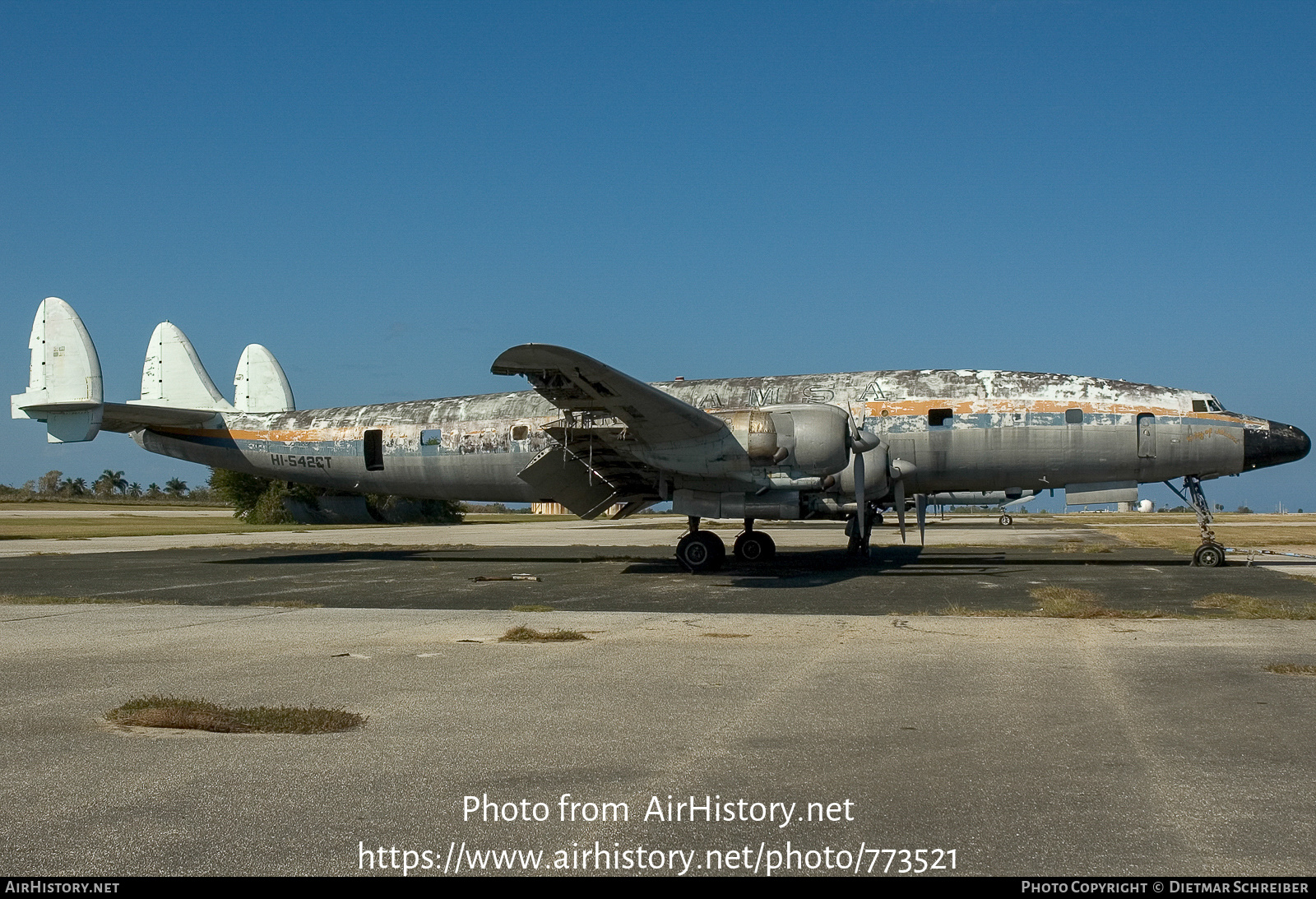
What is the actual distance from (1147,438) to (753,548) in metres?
9.34

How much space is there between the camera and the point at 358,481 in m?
26.4

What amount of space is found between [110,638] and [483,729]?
6984 millimetres

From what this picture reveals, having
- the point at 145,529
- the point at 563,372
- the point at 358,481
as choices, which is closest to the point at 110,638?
the point at 563,372

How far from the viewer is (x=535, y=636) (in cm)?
1156

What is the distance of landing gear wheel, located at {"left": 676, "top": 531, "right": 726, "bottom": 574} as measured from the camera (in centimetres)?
2156

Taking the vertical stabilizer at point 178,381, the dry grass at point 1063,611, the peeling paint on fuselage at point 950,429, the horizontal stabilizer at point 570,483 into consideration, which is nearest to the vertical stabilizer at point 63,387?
the vertical stabilizer at point 178,381

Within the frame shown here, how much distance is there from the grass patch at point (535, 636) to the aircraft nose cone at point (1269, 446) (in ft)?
55.1

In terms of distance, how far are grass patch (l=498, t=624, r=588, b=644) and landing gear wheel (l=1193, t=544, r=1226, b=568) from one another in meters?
17.1

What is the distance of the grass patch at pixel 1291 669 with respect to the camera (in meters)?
8.98

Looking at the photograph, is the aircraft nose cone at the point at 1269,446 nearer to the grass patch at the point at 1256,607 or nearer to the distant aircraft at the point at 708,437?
the distant aircraft at the point at 708,437

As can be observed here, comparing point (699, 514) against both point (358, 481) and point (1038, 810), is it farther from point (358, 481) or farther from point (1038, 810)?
point (1038, 810)

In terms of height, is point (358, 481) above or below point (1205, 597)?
above

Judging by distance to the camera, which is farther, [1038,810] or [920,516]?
[920,516]

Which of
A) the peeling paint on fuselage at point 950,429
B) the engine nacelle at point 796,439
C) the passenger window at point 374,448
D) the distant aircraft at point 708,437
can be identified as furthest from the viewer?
the passenger window at point 374,448
